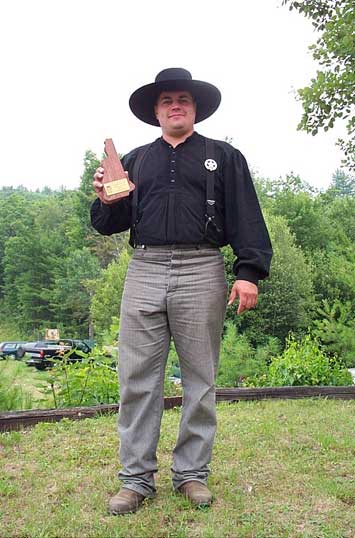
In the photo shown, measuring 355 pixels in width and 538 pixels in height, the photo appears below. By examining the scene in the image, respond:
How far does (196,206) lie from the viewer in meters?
3.05

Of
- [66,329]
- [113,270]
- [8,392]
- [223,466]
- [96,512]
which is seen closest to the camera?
[96,512]

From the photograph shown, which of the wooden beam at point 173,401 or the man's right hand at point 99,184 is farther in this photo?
the wooden beam at point 173,401

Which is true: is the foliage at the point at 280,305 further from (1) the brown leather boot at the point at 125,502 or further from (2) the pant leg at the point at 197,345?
(1) the brown leather boot at the point at 125,502

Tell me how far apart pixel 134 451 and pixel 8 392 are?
2703 mm

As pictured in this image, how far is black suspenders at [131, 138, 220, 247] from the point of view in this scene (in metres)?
3.04

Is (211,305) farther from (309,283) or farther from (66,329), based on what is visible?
(66,329)

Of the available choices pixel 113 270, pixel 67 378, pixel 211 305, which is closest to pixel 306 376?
pixel 67 378

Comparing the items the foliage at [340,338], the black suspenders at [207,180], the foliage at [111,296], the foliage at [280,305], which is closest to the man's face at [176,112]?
the black suspenders at [207,180]

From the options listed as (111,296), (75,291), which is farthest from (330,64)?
(75,291)

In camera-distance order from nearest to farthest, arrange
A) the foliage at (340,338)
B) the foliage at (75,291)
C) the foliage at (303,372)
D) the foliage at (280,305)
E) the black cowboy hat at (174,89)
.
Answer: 1. the black cowboy hat at (174,89)
2. the foliage at (303,372)
3. the foliage at (340,338)
4. the foliage at (280,305)
5. the foliage at (75,291)

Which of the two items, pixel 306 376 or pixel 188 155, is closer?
pixel 188 155

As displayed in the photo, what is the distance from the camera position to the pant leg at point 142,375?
3039 millimetres

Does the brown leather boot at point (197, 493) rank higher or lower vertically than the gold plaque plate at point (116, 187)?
lower

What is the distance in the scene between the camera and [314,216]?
34.7 m
